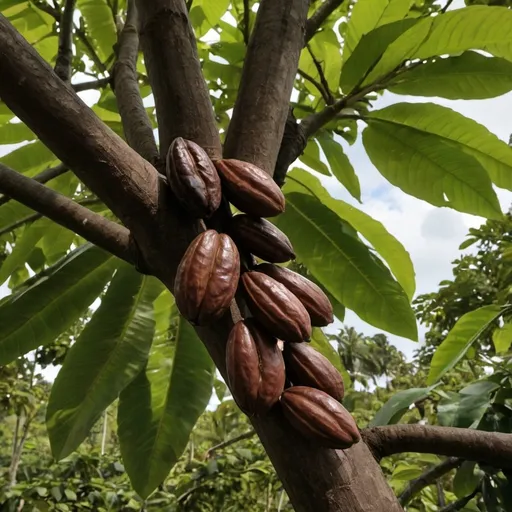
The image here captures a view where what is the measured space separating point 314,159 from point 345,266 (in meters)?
0.38

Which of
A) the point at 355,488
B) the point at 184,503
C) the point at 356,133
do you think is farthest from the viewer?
the point at 184,503

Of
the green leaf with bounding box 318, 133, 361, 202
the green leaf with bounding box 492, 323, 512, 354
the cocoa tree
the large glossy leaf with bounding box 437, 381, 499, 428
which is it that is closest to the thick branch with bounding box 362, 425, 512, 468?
the cocoa tree

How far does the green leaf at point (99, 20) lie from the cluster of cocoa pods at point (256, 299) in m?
0.95

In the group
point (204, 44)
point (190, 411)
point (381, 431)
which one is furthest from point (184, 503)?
point (381, 431)

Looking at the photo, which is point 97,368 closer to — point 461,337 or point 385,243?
point 385,243

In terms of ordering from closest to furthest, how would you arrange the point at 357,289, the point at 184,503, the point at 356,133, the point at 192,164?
1. the point at 192,164
2. the point at 357,289
3. the point at 356,133
4. the point at 184,503

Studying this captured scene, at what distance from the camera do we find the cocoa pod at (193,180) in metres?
0.61

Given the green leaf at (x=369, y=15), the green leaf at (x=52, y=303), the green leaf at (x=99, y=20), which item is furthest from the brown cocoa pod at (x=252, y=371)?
the green leaf at (x=99, y=20)

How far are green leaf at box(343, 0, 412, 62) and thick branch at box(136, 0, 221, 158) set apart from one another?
1.67 feet

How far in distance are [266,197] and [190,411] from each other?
0.66m

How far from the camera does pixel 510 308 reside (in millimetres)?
1332

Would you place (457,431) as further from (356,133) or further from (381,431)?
(356,133)

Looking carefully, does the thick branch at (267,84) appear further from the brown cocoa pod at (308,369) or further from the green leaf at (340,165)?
the green leaf at (340,165)

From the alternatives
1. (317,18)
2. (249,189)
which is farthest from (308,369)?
(317,18)
